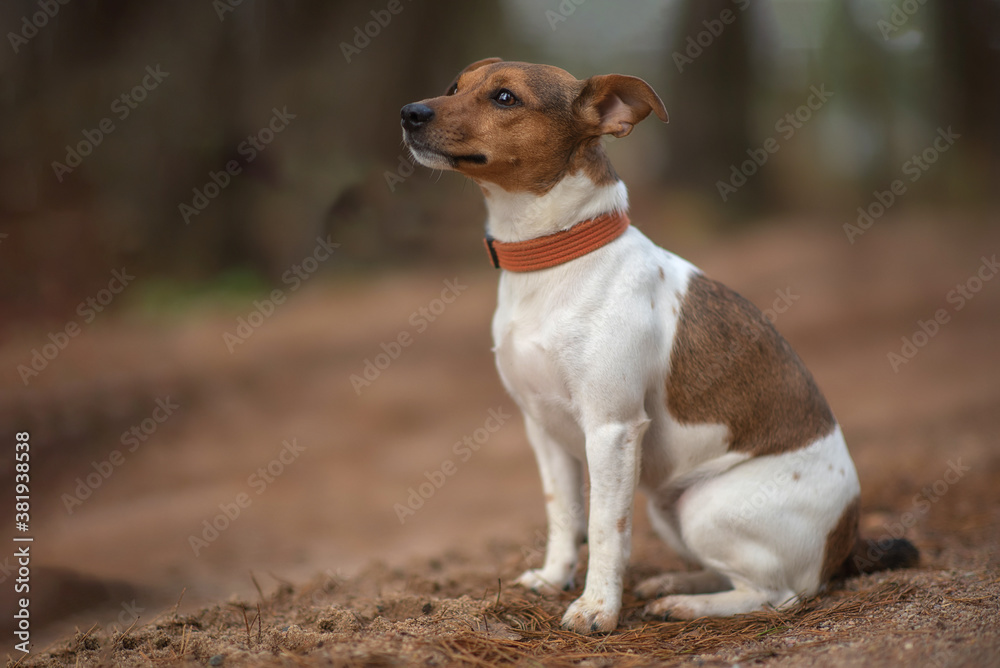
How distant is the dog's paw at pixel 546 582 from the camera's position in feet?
13.1

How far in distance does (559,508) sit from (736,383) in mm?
1179

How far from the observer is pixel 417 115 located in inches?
134

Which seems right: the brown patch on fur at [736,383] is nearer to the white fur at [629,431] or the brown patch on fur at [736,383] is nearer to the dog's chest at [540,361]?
the white fur at [629,431]

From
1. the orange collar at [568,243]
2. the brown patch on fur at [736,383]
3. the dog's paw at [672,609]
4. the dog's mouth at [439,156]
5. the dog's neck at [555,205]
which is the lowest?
the dog's paw at [672,609]

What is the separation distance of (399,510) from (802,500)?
4.47 m

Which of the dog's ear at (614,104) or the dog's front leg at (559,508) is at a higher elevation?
the dog's ear at (614,104)

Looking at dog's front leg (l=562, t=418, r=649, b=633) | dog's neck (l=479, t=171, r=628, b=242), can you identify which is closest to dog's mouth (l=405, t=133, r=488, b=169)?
dog's neck (l=479, t=171, r=628, b=242)

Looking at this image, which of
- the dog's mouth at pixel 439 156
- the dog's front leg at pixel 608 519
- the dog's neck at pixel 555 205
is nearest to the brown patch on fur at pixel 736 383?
the dog's front leg at pixel 608 519

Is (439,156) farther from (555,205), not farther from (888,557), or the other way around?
(888,557)

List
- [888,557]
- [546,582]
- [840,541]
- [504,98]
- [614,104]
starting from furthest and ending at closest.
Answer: [888,557]
[546,582]
[840,541]
[614,104]
[504,98]

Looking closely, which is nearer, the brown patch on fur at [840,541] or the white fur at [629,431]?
the white fur at [629,431]

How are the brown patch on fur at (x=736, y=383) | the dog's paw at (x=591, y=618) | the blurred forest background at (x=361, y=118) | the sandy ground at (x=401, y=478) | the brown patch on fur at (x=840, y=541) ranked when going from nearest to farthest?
the sandy ground at (x=401, y=478) → the dog's paw at (x=591, y=618) → the brown patch on fur at (x=736, y=383) → the brown patch on fur at (x=840, y=541) → the blurred forest background at (x=361, y=118)

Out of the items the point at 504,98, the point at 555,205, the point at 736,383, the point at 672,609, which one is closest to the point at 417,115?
the point at 504,98

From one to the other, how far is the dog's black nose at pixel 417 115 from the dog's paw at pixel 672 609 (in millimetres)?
2640
